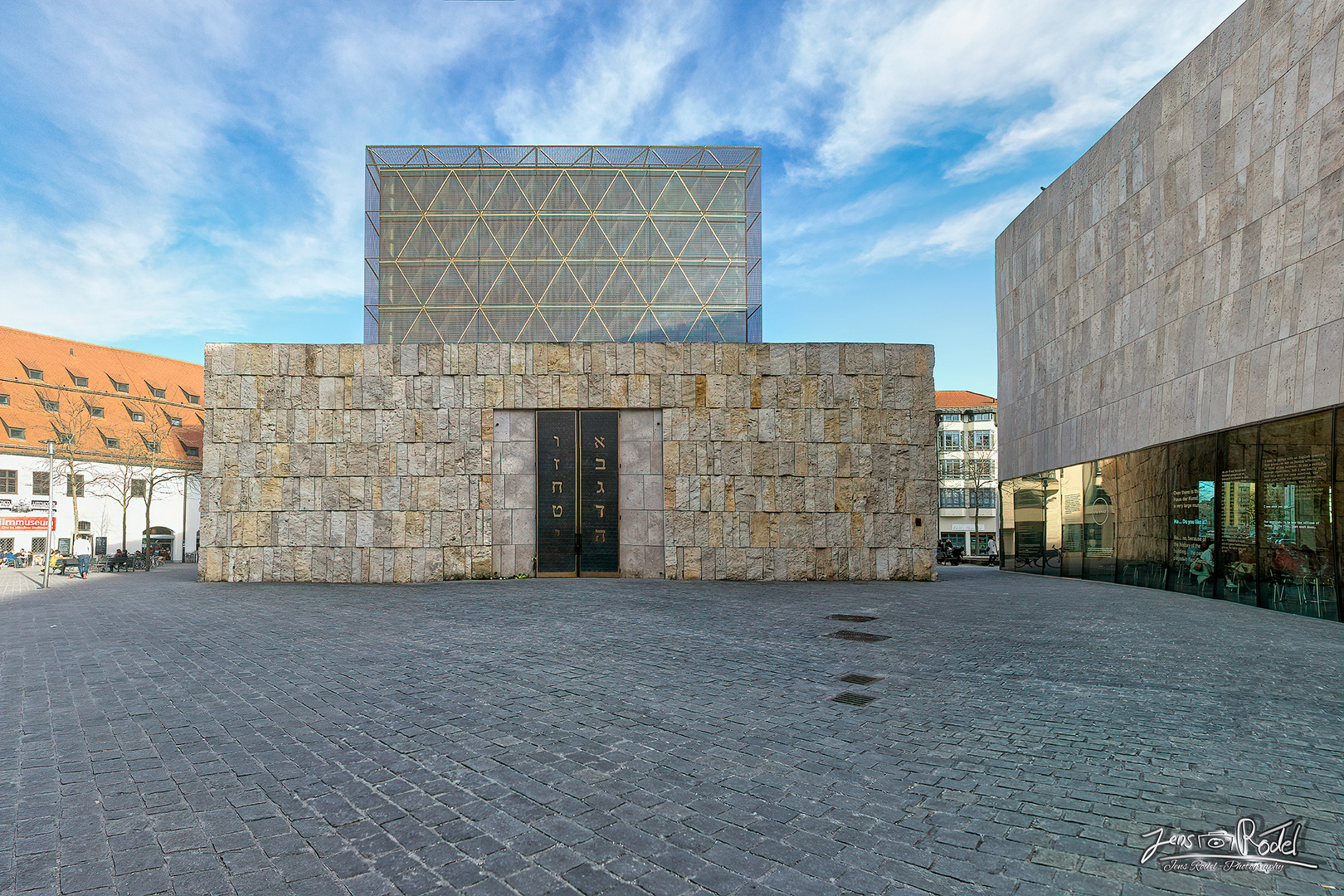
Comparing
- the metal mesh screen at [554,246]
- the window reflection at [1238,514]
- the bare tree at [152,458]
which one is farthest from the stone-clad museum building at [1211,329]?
the bare tree at [152,458]

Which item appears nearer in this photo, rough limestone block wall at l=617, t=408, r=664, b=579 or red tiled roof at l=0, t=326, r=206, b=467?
rough limestone block wall at l=617, t=408, r=664, b=579

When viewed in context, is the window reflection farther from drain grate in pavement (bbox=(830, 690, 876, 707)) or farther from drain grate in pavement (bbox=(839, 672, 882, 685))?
drain grate in pavement (bbox=(830, 690, 876, 707))

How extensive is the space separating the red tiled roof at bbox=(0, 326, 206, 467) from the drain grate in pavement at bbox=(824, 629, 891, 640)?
5025 centimetres

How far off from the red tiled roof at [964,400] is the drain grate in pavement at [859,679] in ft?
220

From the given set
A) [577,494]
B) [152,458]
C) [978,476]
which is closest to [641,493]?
[577,494]

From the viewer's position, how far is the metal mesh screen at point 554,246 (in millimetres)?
38375

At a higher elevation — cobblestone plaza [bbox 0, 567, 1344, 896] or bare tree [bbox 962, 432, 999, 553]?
bare tree [bbox 962, 432, 999, 553]

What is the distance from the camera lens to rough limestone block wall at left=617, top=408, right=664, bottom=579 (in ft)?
62.9

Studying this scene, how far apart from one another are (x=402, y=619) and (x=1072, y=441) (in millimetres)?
23947

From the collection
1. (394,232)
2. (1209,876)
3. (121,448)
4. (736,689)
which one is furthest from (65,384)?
(1209,876)

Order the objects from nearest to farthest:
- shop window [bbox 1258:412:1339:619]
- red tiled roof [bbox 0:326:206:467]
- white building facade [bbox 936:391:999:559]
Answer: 1. shop window [bbox 1258:412:1339:619]
2. red tiled roof [bbox 0:326:206:467]
3. white building facade [bbox 936:391:999:559]

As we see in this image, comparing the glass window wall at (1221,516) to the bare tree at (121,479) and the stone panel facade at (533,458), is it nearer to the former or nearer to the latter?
the stone panel facade at (533,458)

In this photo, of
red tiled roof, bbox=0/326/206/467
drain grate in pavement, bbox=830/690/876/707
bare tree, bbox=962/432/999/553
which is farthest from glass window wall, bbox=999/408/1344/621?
red tiled roof, bbox=0/326/206/467

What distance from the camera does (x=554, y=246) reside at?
128 ft
